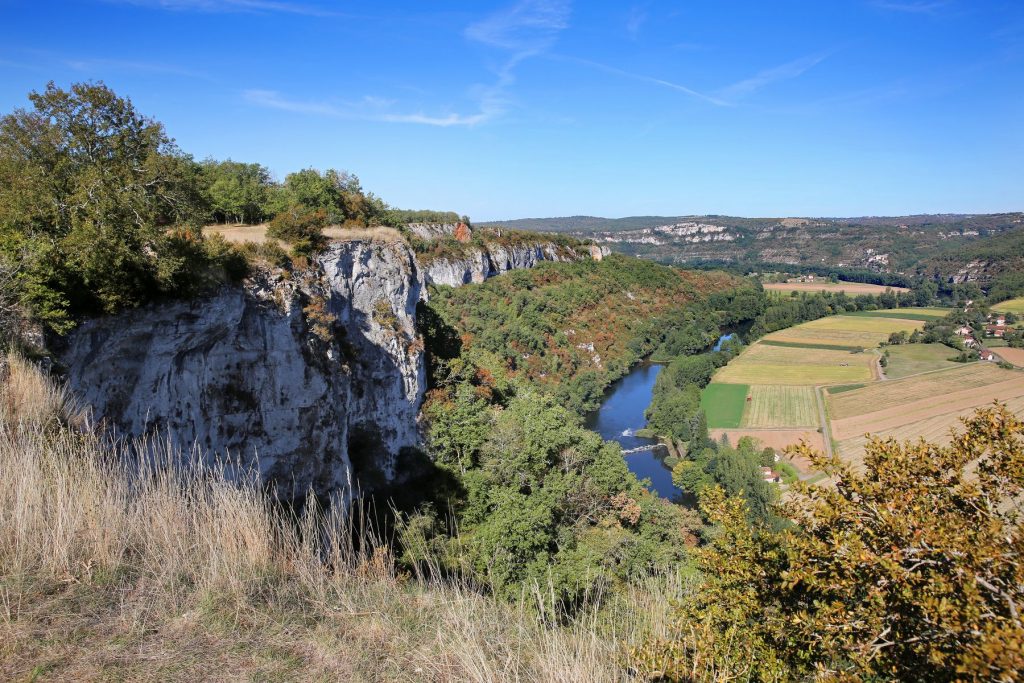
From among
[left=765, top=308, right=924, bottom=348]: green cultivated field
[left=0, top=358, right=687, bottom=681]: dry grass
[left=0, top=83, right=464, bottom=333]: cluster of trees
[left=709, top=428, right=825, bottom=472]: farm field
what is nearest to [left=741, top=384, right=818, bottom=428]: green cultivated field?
[left=709, top=428, right=825, bottom=472]: farm field

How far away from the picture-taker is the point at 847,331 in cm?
8850

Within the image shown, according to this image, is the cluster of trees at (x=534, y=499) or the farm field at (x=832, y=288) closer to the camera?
the cluster of trees at (x=534, y=499)

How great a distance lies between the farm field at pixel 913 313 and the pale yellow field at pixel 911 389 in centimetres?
3847

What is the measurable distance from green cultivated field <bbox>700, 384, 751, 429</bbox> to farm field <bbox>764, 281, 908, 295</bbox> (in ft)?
271

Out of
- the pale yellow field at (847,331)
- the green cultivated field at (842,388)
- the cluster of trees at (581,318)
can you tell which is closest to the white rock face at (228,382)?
the cluster of trees at (581,318)

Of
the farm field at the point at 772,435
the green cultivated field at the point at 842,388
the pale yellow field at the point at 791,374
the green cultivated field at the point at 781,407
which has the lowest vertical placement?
the farm field at the point at 772,435

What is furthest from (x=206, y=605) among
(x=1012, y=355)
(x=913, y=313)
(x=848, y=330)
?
(x=913, y=313)

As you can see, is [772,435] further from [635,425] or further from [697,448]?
[635,425]

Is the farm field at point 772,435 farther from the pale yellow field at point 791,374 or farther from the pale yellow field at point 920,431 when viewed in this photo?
the pale yellow field at point 791,374

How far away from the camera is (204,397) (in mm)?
14680

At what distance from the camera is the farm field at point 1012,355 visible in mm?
64625

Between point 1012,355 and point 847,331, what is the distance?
22.0 m

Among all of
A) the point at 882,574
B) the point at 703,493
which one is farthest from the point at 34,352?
the point at 882,574

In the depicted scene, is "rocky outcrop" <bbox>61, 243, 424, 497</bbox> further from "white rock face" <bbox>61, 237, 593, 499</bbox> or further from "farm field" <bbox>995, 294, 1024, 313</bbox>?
"farm field" <bbox>995, 294, 1024, 313</bbox>
